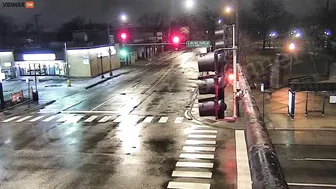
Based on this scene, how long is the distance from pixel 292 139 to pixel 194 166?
273 inches

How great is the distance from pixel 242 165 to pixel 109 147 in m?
7.17

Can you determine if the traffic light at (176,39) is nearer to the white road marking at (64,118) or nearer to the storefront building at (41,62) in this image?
the white road marking at (64,118)

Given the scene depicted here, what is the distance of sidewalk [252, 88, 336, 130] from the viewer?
2103 centimetres

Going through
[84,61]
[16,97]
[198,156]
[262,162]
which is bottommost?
[198,156]

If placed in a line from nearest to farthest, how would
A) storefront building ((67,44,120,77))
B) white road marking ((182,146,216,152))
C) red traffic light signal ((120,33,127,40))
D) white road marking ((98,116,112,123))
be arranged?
white road marking ((182,146,216,152)), white road marking ((98,116,112,123)), red traffic light signal ((120,33,127,40)), storefront building ((67,44,120,77))

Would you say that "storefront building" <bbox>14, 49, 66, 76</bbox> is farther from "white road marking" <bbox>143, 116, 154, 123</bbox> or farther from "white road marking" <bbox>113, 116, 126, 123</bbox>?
"white road marking" <bbox>143, 116, 154, 123</bbox>

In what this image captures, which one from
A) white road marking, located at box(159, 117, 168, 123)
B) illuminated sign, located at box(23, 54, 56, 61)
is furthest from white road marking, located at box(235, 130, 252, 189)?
illuminated sign, located at box(23, 54, 56, 61)

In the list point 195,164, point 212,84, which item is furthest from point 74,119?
point 212,84

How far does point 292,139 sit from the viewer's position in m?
18.6

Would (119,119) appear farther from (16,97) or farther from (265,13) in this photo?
(265,13)

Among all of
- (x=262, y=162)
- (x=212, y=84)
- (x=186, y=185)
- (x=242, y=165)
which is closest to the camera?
(x=262, y=162)

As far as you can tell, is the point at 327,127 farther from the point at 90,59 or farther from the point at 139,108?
the point at 90,59

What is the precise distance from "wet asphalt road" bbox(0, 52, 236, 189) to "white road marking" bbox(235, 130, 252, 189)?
0.99ft

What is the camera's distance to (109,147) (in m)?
17.9
